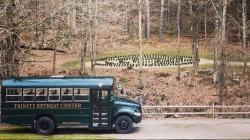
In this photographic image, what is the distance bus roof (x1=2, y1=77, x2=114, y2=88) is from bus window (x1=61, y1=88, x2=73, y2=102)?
26 cm

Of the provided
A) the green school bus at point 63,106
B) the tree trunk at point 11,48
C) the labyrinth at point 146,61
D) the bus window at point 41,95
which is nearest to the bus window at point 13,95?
the green school bus at point 63,106

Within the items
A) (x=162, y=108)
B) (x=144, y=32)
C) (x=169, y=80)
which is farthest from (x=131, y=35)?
(x=162, y=108)

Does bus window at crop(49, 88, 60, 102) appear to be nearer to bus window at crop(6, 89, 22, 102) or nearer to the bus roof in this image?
the bus roof

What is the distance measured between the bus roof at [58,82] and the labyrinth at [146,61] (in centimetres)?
2237

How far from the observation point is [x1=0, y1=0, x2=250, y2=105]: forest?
104 feet

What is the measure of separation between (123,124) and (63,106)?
10.7 feet

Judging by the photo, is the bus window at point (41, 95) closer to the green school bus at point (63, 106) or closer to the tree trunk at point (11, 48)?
the green school bus at point (63, 106)

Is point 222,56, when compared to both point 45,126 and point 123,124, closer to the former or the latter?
point 123,124

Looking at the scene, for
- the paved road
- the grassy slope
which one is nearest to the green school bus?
the grassy slope

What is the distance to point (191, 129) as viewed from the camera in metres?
27.5

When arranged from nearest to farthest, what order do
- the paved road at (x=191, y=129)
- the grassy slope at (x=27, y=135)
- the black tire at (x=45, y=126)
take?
the grassy slope at (x=27, y=135)
the paved road at (x=191, y=129)
the black tire at (x=45, y=126)

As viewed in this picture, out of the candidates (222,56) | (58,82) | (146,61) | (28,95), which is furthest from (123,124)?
(146,61)

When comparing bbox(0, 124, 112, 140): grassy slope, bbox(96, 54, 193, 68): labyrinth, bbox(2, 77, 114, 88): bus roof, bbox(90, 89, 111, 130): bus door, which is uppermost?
bbox(96, 54, 193, 68): labyrinth

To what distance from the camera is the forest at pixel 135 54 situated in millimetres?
31812
